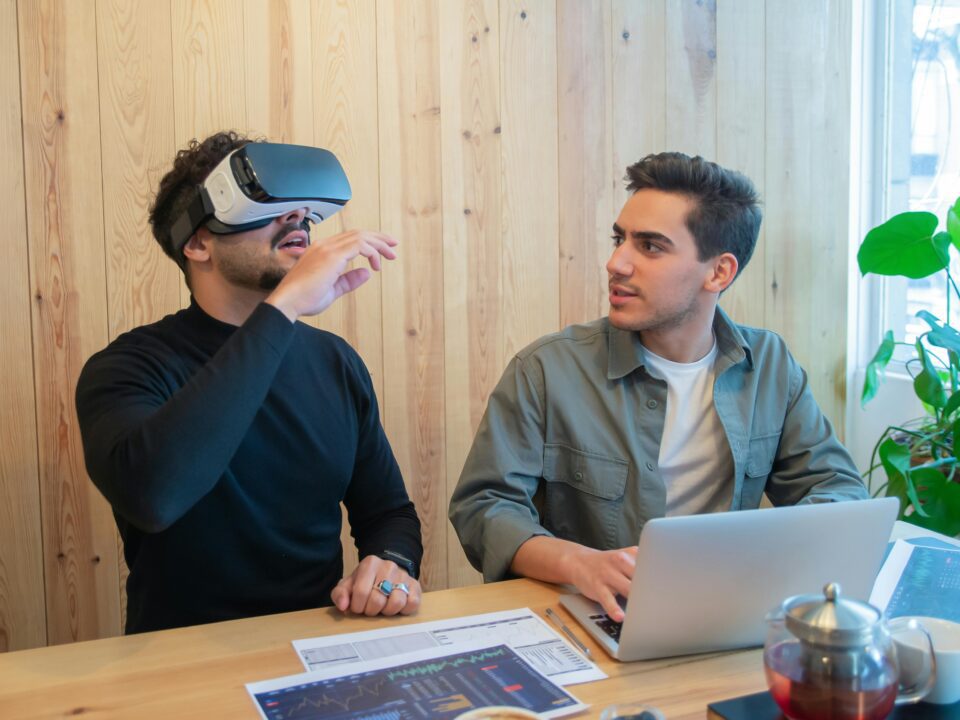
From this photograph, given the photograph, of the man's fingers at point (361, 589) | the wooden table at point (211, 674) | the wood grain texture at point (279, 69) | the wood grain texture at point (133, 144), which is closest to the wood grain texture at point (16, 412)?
the wood grain texture at point (133, 144)

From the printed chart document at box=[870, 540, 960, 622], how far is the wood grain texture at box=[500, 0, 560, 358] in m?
1.33

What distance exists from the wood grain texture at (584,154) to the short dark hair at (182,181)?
1.21 metres

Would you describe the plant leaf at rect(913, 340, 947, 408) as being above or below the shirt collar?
below

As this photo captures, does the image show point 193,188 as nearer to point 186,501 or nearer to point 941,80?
point 186,501

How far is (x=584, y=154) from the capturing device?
275 centimetres

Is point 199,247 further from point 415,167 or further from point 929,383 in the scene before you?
point 929,383

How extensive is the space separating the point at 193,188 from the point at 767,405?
3.84ft

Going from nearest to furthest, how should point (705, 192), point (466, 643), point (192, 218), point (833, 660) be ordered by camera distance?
point (833, 660) → point (466, 643) → point (192, 218) → point (705, 192)

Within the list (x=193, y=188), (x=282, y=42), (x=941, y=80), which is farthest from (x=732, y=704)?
(x=941, y=80)

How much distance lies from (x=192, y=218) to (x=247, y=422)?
44 cm

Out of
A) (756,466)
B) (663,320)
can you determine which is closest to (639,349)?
(663,320)

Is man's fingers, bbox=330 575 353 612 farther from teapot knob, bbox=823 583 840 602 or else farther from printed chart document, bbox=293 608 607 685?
teapot knob, bbox=823 583 840 602

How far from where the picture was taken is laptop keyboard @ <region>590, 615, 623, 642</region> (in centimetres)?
123


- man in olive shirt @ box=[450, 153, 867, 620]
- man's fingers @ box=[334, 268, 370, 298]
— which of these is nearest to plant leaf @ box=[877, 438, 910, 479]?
man in olive shirt @ box=[450, 153, 867, 620]
